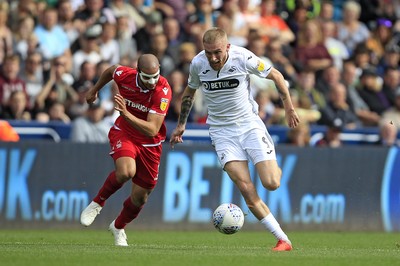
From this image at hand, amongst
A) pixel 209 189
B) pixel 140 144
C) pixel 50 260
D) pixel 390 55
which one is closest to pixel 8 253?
pixel 50 260

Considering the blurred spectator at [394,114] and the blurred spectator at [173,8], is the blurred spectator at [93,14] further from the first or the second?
the blurred spectator at [394,114]

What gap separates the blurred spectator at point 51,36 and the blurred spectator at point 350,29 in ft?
22.0

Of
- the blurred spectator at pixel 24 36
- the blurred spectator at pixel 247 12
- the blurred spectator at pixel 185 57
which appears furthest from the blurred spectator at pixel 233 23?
the blurred spectator at pixel 24 36

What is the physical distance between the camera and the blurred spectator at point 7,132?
17375mm

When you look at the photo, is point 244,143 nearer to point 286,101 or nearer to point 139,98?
point 286,101

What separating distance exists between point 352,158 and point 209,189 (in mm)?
2655

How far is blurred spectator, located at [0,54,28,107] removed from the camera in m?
18.3

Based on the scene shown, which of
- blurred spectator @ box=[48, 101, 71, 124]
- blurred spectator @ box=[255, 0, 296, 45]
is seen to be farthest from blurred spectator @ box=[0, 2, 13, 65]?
blurred spectator @ box=[255, 0, 296, 45]

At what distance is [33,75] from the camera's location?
18.9 metres

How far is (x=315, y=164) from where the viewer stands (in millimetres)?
18328

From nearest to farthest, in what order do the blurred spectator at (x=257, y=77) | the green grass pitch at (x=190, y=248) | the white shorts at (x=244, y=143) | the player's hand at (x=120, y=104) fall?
the green grass pitch at (x=190, y=248) < the player's hand at (x=120, y=104) < the white shorts at (x=244, y=143) < the blurred spectator at (x=257, y=77)

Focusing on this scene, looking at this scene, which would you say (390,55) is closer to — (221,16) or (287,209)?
(221,16)

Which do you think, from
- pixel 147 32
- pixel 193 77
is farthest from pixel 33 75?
pixel 193 77

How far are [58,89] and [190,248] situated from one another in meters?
6.73
